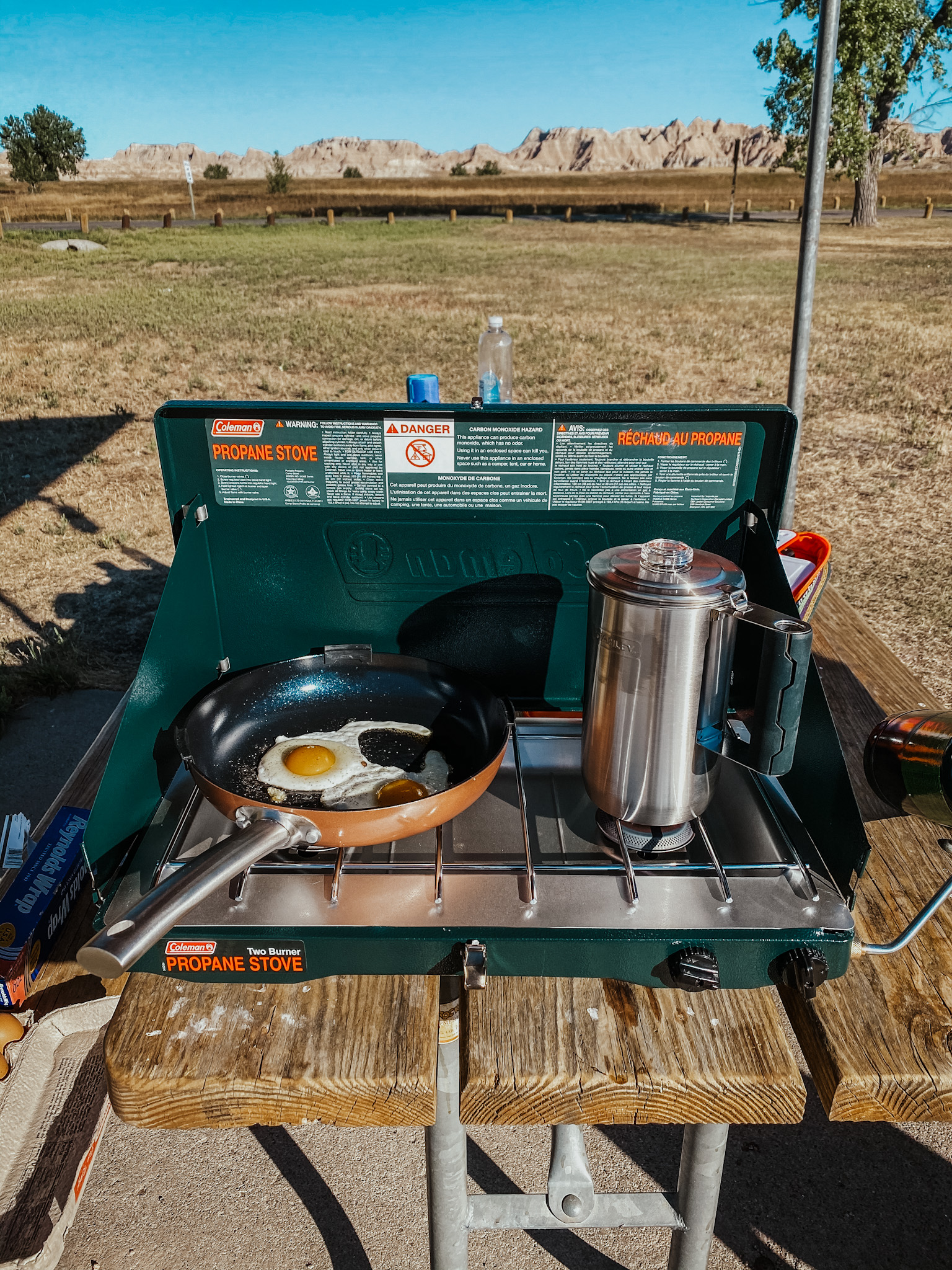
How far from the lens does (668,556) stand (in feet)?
3.78

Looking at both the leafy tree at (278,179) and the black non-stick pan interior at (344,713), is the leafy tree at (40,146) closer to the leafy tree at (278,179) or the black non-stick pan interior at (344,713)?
the leafy tree at (278,179)

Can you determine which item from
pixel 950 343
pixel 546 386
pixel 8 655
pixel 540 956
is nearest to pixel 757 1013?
pixel 540 956

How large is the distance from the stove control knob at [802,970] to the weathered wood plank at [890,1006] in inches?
3.4

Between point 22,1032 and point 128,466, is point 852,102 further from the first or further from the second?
point 22,1032

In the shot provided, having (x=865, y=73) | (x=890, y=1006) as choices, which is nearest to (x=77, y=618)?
(x=890, y=1006)

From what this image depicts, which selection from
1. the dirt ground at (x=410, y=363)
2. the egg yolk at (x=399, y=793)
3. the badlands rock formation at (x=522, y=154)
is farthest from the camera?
the badlands rock formation at (x=522, y=154)

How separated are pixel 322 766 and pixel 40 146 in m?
55.5

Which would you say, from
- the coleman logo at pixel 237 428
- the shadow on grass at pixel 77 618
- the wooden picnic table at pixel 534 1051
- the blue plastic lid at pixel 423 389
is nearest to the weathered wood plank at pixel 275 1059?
the wooden picnic table at pixel 534 1051

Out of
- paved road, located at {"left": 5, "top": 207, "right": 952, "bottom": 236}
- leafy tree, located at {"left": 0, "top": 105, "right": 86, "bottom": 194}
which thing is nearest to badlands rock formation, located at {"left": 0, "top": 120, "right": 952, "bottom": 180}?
leafy tree, located at {"left": 0, "top": 105, "right": 86, "bottom": 194}

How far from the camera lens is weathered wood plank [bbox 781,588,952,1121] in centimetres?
105

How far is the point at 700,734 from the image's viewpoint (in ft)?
3.94

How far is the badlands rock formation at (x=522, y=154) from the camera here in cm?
14000

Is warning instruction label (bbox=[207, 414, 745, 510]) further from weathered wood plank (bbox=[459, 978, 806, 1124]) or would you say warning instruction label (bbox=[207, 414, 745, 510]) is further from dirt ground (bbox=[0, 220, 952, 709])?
dirt ground (bbox=[0, 220, 952, 709])

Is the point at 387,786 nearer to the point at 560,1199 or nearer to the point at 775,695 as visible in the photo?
the point at 775,695
